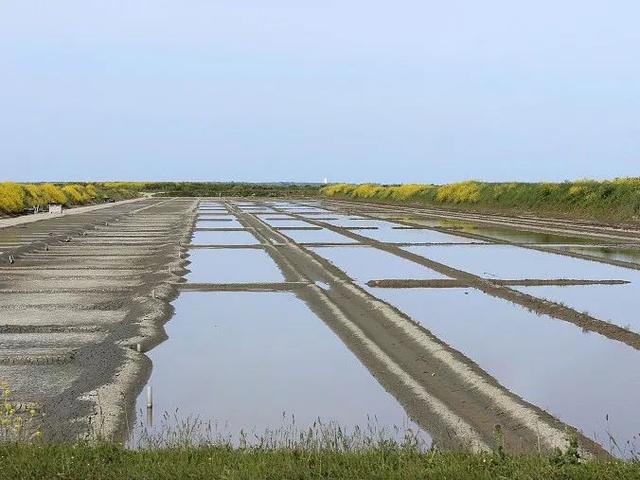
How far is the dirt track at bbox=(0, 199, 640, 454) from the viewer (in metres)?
8.31

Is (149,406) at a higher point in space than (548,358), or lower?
lower

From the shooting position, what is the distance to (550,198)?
52.6 meters

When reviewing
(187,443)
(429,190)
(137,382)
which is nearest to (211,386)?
(137,382)

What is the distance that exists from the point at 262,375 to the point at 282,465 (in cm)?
468

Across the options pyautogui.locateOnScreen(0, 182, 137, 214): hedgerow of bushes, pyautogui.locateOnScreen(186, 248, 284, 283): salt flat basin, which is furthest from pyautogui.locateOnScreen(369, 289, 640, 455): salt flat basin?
pyautogui.locateOnScreen(0, 182, 137, 214): hedgerow of bushes

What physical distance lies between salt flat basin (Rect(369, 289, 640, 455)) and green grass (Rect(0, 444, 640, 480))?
1.91m

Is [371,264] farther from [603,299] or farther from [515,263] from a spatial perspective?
[603,299]

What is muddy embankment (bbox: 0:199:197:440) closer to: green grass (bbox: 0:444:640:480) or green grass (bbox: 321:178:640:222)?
green grass (bbox: 0:444:640:480)

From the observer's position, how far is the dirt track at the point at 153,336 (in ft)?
27.3

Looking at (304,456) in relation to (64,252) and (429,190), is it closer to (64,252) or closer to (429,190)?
(64,252)

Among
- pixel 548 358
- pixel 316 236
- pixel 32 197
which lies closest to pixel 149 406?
pixel 548 358

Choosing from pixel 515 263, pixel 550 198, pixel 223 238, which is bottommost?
pixel 223 238

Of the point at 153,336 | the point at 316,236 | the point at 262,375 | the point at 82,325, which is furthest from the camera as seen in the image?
the point at 316,236

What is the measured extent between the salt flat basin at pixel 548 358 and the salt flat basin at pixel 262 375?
5.83 feet
